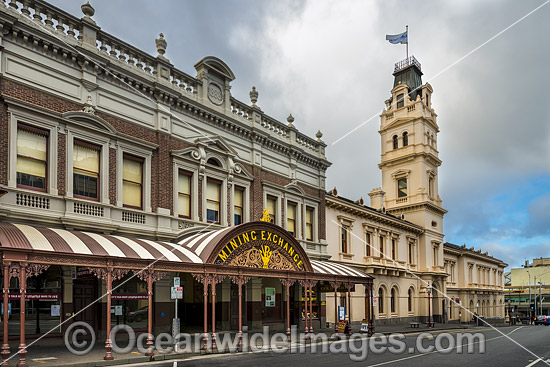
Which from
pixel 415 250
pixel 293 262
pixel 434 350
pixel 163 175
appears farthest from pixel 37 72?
pixel 415 250

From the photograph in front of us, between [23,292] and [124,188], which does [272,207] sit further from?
[23,292]

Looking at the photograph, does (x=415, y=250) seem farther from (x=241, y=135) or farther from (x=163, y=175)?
(x=163, y=175)

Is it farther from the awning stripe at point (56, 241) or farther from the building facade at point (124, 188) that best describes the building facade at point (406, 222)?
the awning stripe at point (56, 241)

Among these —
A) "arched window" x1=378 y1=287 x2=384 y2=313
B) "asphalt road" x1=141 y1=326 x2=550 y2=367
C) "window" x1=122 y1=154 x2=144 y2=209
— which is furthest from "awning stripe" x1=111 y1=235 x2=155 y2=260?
"arched window" x1=378 y1=287 x2=384 y2=313

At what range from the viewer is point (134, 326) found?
19.4 meters

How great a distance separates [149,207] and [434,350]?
41.0 feet

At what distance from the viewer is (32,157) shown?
54.7 feet

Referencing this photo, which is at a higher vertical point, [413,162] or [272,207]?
[413,162]

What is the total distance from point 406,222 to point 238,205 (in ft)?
82.6

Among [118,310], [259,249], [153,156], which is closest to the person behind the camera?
[118,310]

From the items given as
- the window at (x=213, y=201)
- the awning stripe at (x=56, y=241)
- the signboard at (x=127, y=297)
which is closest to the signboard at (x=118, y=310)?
the signboard at (x=127, y=297)

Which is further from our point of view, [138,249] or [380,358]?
[138,249]

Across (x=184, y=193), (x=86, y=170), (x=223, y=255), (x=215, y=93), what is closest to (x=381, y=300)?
(x=184, y=193)

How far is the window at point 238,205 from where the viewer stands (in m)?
25.0
